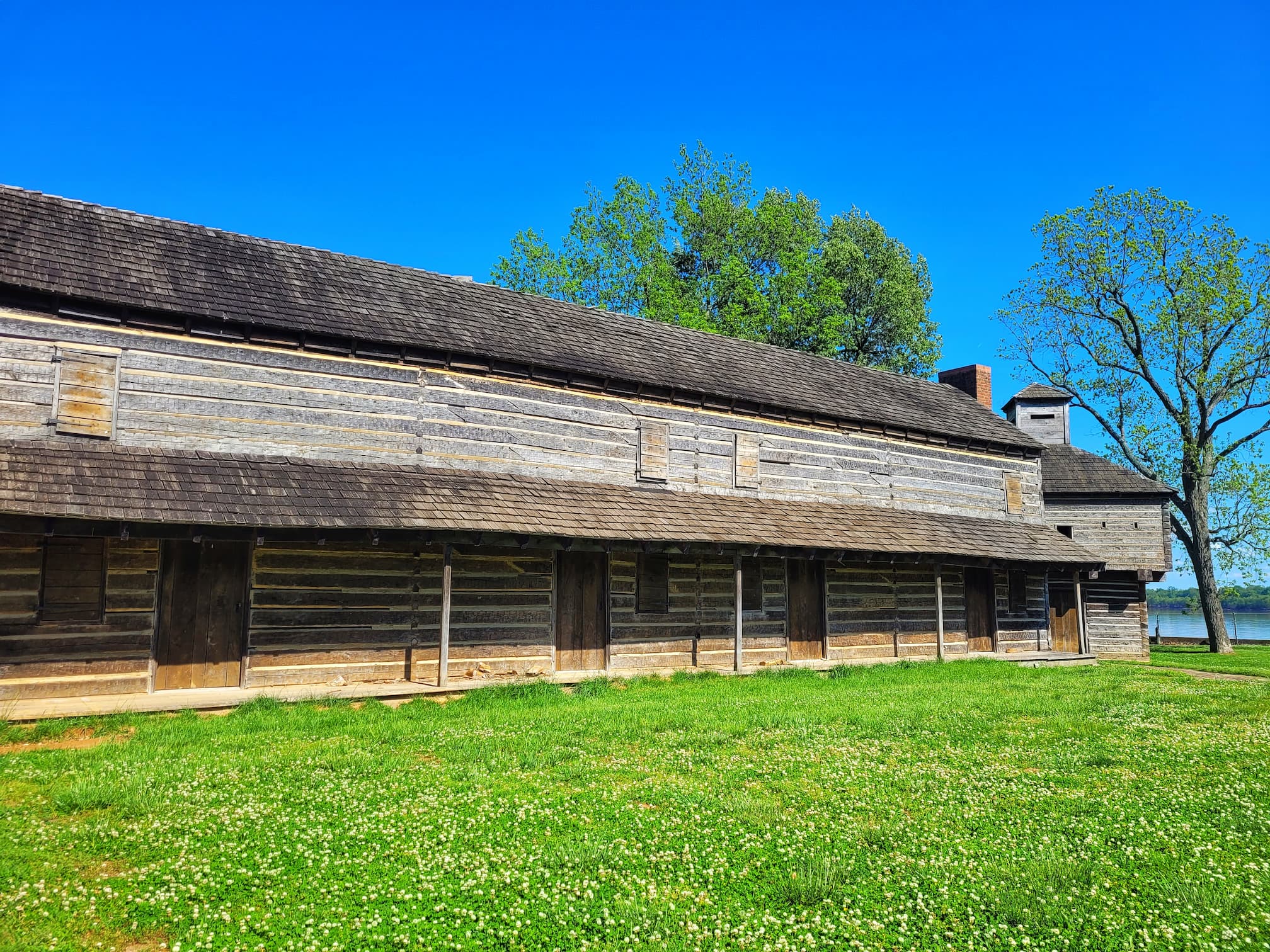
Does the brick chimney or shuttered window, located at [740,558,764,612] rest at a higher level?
the brick chimney

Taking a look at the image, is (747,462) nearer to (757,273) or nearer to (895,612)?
(895,612)

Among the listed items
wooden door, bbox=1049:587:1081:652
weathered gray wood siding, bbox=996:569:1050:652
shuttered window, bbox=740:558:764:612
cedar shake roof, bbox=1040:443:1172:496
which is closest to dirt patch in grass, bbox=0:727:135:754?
shuttered window, bbox=740:558:764:612

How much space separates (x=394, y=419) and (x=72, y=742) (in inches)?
318

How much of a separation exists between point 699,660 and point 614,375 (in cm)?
664

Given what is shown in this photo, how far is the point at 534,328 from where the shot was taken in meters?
21.0

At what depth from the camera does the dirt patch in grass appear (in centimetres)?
1038

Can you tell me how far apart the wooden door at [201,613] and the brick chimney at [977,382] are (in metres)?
25.6

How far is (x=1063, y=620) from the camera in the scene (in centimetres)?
3058

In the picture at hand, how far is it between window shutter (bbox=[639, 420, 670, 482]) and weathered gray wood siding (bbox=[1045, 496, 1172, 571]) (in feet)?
63.5

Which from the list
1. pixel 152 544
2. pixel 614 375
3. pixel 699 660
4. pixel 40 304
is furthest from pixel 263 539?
pixel 699 660

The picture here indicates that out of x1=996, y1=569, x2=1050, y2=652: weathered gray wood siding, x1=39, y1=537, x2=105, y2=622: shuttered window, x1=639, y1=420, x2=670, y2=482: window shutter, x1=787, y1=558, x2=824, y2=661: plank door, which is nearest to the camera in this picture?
x1=39, y1=537, x2=105, y2=622: shuttered window

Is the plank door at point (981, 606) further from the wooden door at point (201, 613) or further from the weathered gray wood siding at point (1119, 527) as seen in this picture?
the wooden door at point (201, 613)

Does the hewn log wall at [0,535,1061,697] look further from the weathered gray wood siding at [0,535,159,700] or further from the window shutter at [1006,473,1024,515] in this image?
the window shutter at [1006,473,1024,515]

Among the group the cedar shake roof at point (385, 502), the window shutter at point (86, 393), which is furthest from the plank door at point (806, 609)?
the window shutter at point (86, 393)
